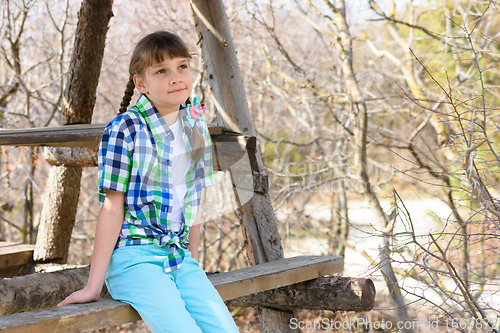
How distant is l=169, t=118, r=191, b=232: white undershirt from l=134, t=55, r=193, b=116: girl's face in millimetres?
122

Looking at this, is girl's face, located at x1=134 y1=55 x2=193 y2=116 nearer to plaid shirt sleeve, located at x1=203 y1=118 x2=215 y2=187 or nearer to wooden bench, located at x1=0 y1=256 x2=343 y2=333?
plaid shirt sleeve, located at x1=203 y1=118 x2=215 y2=187

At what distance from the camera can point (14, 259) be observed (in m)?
3.55

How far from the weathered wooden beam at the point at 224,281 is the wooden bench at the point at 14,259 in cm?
105

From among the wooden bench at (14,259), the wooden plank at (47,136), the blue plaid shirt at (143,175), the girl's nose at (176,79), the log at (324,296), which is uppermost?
the girl's nose at (176,79)

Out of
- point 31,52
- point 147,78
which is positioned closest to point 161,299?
point 147,78

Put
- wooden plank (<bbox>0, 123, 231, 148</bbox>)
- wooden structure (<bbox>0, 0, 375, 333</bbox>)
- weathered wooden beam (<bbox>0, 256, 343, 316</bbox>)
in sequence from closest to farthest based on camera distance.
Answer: weathered wooden beam (<bbox>0, 256, 343, 316</bbox>) → wooden structure (<bbox>0, 0, 375, 333</bbox>) → wooden plank (<bbox>0, 123, 231, 148</bbox>)

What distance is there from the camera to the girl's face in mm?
1739

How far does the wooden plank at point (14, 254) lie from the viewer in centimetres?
346

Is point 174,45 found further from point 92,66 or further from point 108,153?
point 92,66

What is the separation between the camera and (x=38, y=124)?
19.9 feet

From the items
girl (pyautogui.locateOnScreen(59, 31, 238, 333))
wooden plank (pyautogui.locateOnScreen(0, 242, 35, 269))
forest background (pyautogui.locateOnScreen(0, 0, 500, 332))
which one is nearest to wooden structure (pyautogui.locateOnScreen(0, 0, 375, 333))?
girl (pyautogui.locateOnScreen(59, 31, 238, 333))

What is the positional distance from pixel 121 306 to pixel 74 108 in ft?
8.32

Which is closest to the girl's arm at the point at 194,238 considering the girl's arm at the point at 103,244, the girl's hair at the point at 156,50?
the girl's arm at the point at 103,244

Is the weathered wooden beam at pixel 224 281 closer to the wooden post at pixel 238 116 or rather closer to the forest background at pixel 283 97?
the wooden post at pixel 238 116
